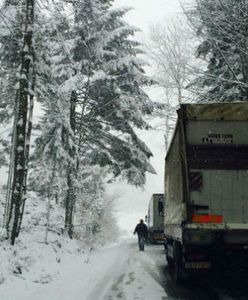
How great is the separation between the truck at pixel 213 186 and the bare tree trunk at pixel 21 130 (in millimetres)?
4944

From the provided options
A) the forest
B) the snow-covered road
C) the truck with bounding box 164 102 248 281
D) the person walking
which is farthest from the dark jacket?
the truck with bounding box 164 102 248 281

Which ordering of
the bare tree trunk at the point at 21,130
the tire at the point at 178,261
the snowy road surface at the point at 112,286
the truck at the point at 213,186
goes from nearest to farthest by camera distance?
the snowy road surface at the point at 112,286
the truck at the point at 213,186
the tire at the point at 178,261
the bare tree trunk at the point at 21,130

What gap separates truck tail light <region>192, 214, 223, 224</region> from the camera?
9.59m

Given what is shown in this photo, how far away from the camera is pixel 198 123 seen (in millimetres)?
10320

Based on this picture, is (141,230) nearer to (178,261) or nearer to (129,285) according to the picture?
(178,261)

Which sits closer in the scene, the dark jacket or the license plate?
the license plate

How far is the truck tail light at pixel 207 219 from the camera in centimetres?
959

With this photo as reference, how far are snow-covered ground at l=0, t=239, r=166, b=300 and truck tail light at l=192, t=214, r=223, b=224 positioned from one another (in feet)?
5.40

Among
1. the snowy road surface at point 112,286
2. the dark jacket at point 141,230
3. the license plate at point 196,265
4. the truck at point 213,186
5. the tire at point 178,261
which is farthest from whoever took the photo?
the dark jacket at point 141,230

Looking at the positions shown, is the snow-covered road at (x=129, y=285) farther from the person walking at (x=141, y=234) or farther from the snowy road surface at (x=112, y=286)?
the person walking at (x=141, y=234)

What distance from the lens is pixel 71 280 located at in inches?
466

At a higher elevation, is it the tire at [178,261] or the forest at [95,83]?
the forest at [95,83]

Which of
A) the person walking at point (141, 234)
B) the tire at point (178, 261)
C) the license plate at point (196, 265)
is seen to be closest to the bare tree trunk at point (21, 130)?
the tire at point (178, 261)

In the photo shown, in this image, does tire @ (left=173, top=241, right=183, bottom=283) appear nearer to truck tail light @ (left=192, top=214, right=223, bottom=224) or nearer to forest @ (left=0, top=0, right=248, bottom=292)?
truck tail light @ (left=192, top=214, right=223, bottom=224)
